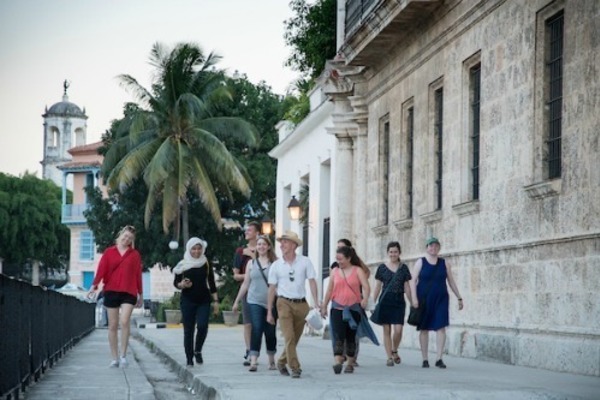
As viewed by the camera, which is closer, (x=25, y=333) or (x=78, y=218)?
(x=25, y=333)

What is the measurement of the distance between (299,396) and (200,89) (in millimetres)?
43687

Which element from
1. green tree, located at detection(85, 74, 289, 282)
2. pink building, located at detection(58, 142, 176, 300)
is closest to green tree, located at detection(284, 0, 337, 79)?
green tree, located at detection(85, 74, 289, 282)

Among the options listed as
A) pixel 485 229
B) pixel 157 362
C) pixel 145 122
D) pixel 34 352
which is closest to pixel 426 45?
pixel 485 229

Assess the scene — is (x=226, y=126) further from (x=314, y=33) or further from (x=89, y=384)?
(x=89, y=384)

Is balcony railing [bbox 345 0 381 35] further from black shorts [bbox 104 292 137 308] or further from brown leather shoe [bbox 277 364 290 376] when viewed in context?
brown leather shoe [bbox 277 364 290 376]

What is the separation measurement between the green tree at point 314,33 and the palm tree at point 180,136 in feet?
20.1

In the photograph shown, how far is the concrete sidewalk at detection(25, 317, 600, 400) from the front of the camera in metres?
13.0

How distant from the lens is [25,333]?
15.0 meters

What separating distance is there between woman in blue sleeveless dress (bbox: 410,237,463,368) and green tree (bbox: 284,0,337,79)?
85.3ft

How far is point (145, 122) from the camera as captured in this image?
54.8 m

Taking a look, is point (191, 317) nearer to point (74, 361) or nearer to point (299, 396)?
point (74, 361)

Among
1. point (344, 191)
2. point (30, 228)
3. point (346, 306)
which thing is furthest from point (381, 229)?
point (30, 228)

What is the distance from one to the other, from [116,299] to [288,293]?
3561 millimetres

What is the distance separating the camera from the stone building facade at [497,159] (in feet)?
54.1
